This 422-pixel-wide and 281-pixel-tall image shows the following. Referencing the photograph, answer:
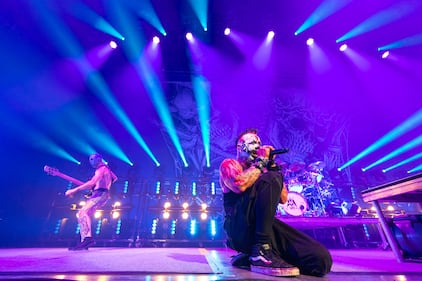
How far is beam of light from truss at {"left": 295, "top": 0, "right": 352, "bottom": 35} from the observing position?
20.0 ft

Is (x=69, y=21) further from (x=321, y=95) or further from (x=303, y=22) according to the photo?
(x=321, y=95)

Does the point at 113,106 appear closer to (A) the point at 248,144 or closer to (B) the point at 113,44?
(B) the point at 113,44

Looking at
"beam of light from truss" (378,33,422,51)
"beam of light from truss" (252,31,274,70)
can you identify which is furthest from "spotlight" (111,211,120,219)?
"beam of light from truss" (378,33,422,51)

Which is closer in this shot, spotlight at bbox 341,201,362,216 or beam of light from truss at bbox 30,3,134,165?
spotlight at bbox 341,201,362,216

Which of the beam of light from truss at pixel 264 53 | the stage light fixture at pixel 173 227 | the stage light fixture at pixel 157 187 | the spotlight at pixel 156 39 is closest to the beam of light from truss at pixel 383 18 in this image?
the beam of light from truss at pixel 264 53

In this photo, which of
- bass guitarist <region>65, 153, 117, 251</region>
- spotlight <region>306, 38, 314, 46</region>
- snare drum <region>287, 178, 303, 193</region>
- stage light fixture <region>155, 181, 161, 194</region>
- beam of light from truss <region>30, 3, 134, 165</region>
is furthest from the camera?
spotlight <region>306, 38, 314, 46</region>

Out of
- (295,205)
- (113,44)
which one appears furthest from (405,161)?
(113,44)

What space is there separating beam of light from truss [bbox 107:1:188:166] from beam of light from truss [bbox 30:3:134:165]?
1.29 m

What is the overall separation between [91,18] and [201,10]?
324cm

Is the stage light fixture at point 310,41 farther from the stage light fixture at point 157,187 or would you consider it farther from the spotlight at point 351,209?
the stage light fixture at point 157,187

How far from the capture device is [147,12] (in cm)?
627

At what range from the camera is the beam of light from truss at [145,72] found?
21.6ft

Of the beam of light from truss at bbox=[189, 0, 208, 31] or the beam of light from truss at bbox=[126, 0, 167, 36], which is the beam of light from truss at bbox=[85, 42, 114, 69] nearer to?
the beam of light from truss at bbox=[126, 0, 167, 36]

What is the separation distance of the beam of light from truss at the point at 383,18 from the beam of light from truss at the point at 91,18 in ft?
25.3
